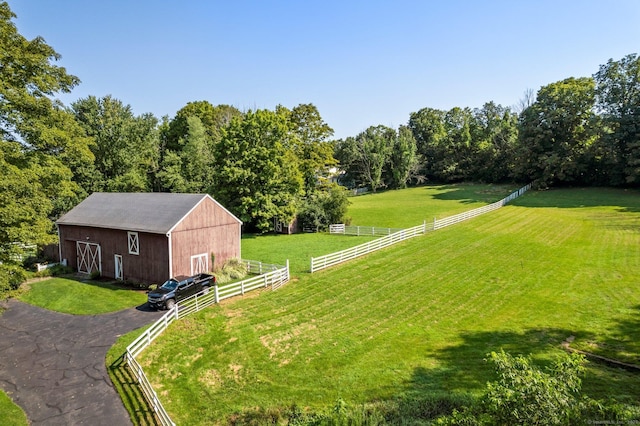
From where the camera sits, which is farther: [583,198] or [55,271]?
[583,198]

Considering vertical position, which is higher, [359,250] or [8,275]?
[8,275]

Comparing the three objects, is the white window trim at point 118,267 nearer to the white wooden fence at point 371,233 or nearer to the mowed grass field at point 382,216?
the mowed grass field at point 382,216

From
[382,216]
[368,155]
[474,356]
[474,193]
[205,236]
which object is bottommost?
[474,356]

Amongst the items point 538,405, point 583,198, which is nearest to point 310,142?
point 583,198

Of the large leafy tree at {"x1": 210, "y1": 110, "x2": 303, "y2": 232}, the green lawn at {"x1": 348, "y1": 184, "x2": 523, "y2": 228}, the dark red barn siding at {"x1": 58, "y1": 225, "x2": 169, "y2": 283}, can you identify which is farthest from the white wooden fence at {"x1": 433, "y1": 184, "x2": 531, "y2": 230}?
the dark red barn siding at {"x1": 58, "y1": 225, "x2": 169, "y2": 283}

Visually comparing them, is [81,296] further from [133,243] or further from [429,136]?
[429,136]

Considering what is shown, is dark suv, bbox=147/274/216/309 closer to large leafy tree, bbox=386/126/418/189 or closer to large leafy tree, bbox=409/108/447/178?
large leafy tree, bbox=386/126/418/189

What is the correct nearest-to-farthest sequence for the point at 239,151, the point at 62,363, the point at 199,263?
the point at 62,363, the point at 199,263, the point at 239,151
